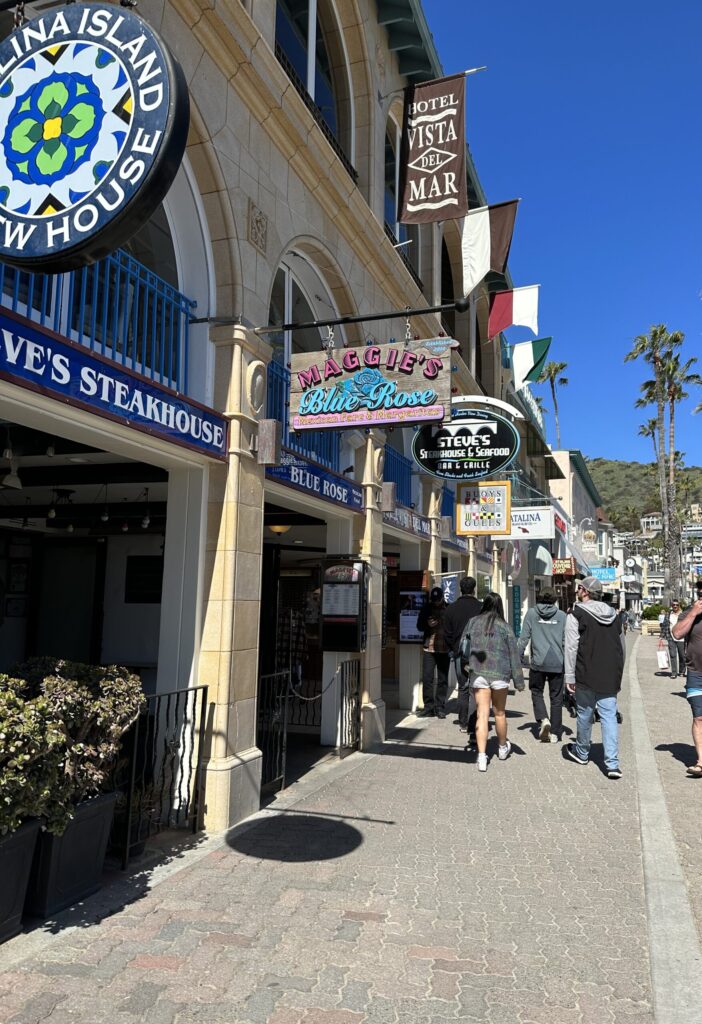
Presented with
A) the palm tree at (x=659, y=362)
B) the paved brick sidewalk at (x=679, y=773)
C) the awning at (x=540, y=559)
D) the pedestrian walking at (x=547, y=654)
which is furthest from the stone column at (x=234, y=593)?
the palm tree at (x=659, y=362)

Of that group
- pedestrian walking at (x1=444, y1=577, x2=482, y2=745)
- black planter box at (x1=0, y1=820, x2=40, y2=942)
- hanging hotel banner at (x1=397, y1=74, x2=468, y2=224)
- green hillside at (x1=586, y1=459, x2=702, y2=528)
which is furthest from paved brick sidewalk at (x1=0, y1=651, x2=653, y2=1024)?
green hillside at (x1=586, y1=459, x2=702, y2=528)

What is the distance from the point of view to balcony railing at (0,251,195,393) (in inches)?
183

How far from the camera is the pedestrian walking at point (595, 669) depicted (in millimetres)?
7336

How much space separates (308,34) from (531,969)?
31.9 ft

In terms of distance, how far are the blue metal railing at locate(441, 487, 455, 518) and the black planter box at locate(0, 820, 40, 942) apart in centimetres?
1077

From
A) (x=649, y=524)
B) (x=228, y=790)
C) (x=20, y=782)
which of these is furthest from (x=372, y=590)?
(x=649, y=524)

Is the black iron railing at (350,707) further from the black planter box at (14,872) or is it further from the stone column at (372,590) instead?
the black planter box at (14,872)

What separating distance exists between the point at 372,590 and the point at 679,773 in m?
4.04

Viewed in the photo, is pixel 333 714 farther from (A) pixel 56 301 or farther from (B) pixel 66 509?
(A) pixel 56 301

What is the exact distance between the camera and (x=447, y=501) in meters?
14.4

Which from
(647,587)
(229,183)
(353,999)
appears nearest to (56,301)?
(229,183)

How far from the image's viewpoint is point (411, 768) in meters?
7.79

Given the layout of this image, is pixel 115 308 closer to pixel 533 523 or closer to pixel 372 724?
pixel 372 724

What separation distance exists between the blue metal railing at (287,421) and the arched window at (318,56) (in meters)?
3.30
